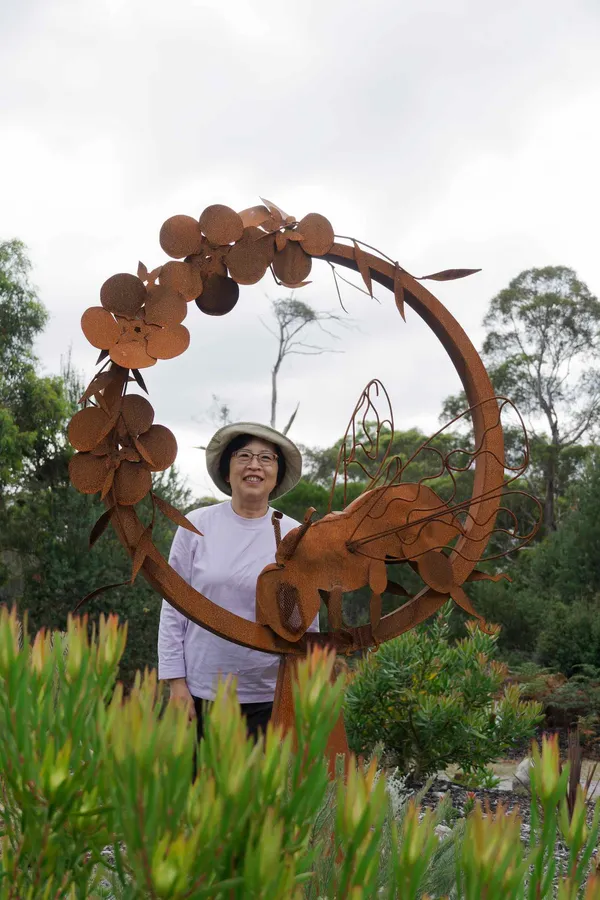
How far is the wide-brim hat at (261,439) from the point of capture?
9.21 feet

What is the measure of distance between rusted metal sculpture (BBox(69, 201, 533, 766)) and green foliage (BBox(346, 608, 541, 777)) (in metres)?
1.39

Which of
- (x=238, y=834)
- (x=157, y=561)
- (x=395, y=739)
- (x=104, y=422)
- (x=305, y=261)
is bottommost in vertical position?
(x=395, y=739)

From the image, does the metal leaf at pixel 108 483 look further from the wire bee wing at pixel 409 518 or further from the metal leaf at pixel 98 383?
the wire bee wing at pixel 409 518

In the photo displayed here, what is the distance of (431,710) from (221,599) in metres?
1.50

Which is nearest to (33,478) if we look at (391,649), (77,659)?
(391,649)

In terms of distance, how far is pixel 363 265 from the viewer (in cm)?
259

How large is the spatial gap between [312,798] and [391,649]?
11.5 ft

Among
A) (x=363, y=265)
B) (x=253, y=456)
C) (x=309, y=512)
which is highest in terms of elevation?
(x=363, y=265)

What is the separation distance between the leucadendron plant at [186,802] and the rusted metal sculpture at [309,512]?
1385 millimetres

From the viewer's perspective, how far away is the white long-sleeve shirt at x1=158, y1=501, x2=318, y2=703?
2.71 meters

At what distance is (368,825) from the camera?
669 mm

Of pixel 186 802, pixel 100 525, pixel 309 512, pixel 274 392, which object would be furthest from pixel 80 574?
pixel 274 392

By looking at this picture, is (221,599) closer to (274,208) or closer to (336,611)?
(336,611)

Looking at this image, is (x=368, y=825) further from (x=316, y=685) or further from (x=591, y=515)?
(x=591, y=515)
